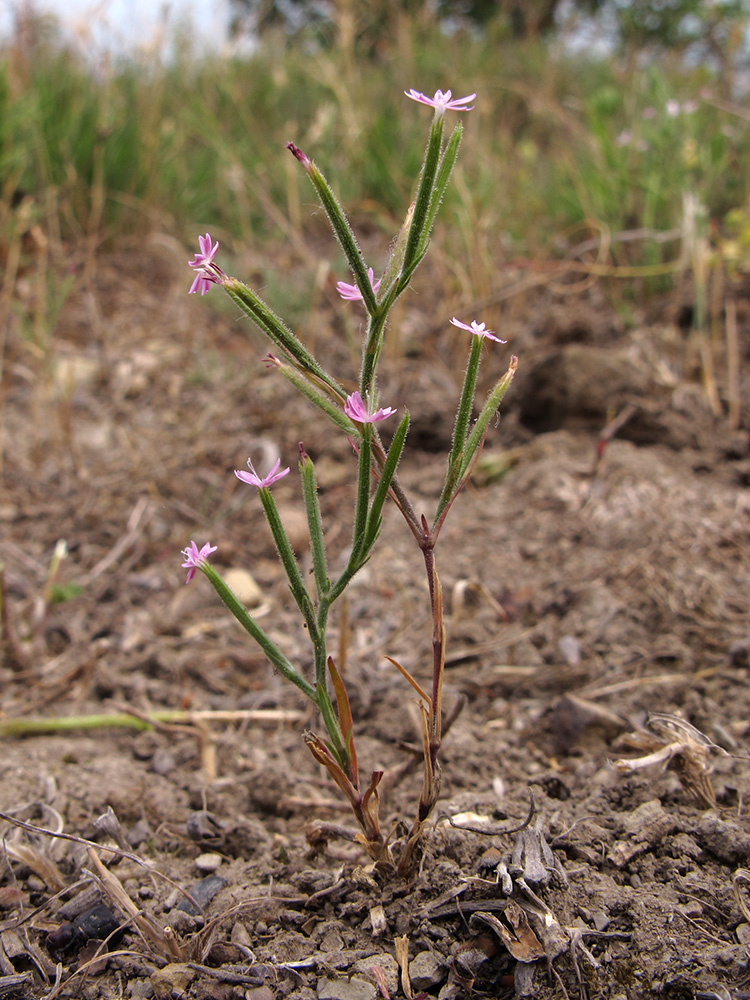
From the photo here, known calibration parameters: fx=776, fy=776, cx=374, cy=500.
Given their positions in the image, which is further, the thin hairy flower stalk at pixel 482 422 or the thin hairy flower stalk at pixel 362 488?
the thin hairy flower stalk at pixel 482 422

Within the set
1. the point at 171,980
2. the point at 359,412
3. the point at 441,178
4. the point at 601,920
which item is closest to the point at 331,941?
the point at 171,980

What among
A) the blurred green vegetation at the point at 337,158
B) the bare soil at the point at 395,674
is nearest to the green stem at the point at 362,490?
the bare soil at the point at 395,674

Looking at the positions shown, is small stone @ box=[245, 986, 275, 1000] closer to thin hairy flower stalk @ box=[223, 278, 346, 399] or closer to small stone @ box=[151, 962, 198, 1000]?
small stone @ box=[151, 962, 198, 1000]

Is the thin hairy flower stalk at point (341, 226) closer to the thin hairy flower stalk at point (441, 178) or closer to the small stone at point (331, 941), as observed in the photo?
the thin hairy flower stalk at point (441, 178)

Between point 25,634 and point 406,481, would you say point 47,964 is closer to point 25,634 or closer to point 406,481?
point 25,634

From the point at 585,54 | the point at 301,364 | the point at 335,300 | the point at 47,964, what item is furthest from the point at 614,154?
the point at 585,54

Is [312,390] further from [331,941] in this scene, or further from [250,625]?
[331,941]
